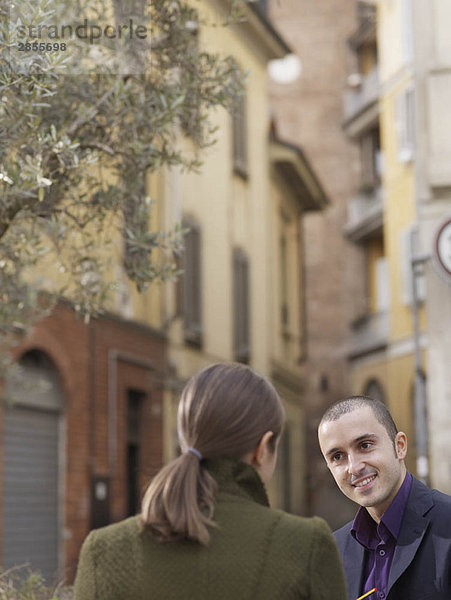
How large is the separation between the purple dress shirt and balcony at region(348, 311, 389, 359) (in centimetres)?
2725

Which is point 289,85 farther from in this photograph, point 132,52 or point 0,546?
point 132,52

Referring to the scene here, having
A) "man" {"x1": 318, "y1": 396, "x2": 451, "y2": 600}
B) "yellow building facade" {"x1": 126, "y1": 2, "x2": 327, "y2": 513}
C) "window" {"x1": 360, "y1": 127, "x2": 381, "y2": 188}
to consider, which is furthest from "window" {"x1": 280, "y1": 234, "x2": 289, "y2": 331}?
"man" {"x1": 318, "y1": 396, "x2": 451, "y2": 600}

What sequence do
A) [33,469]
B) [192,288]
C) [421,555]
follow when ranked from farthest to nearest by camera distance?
1. [192,288]
2. [33,469]
3. [421,555]

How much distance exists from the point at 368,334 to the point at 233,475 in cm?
3023

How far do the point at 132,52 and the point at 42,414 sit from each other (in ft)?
31.6

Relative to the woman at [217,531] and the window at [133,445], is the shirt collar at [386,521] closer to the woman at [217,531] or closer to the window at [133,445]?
the woman at [217,531]

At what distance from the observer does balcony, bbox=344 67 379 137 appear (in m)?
33.4

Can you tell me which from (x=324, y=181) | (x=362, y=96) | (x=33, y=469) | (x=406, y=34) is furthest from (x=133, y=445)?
(x=362, y=96)

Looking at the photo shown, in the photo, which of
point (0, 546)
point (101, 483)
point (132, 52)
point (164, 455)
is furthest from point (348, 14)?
point (132, 52)

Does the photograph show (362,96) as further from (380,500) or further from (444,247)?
(380,500)

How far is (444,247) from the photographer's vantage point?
36.9 feet

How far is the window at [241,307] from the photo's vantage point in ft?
78.5

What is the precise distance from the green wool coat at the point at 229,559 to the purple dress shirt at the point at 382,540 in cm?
103

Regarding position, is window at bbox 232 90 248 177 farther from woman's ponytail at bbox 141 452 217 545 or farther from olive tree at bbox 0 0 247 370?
woman's ponytail at bbox 141 452 217 545
